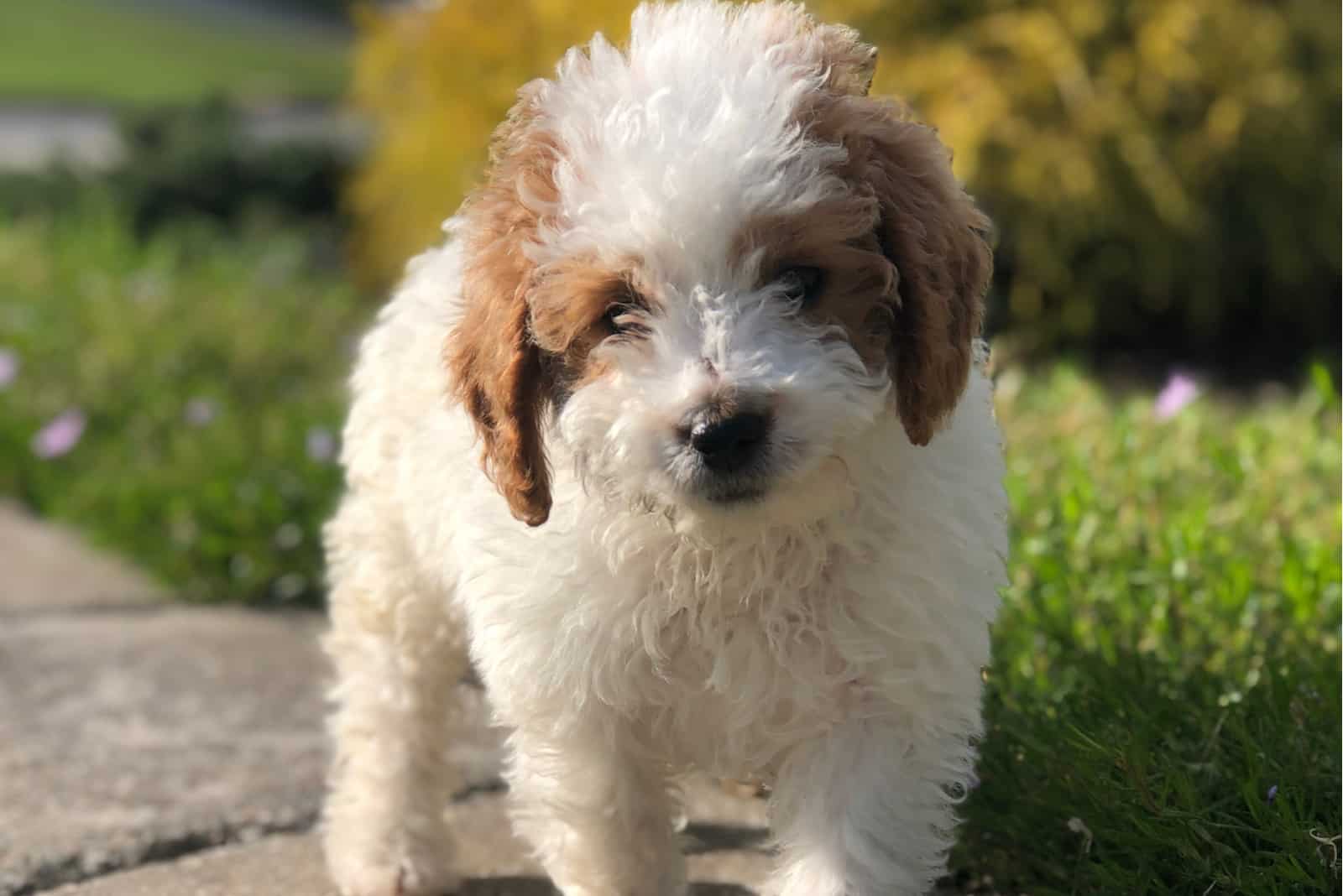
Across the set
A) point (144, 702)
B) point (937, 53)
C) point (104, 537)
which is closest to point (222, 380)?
point (104, 537)

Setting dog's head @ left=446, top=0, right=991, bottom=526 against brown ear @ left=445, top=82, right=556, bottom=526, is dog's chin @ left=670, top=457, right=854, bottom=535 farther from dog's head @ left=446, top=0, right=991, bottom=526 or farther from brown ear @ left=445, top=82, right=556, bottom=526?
brown ear @ left=445, top=82, right=556, bottom=526

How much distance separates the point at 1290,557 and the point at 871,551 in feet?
6.57

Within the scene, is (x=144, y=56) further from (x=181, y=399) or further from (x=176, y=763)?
(x=176, y=763)

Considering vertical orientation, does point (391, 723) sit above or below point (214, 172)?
below

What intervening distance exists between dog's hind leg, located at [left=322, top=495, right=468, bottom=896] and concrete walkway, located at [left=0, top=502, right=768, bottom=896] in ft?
0.47

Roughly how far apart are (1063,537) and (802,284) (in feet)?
8.04

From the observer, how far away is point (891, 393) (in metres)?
3.18

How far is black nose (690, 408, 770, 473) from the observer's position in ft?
9.50

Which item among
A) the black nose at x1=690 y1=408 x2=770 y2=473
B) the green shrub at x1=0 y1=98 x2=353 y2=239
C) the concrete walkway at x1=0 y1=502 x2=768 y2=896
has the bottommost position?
the concrete walkway at x1=0 y1=502 x2=768 y2=896

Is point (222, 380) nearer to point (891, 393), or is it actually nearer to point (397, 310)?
point (397, 310)

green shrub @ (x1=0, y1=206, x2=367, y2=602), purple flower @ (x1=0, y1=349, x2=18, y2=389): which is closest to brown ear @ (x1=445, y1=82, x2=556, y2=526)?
green shrub @ (x1=0, y1=206, x2=367, y2=602)

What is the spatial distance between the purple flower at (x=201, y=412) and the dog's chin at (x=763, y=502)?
4.69 m

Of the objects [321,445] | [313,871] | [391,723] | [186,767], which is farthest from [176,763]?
[321,445]

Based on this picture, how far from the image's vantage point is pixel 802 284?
120 inches
